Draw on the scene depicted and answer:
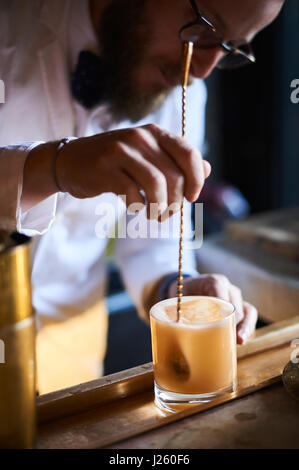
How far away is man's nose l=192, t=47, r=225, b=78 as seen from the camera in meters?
1.09

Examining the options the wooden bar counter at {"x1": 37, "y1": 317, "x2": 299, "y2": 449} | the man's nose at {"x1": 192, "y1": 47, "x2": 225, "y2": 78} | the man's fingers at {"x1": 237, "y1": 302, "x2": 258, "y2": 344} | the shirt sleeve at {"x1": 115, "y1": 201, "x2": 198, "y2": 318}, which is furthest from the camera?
the shirt sleeve at {"x1": 115, "y1": 201, "x2": 198, "y2": 318}

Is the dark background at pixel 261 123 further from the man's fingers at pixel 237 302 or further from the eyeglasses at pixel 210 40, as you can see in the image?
the man's fingers at pixel 237 302

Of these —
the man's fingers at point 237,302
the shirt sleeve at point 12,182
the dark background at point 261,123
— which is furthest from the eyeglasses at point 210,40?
the dark background at point 261,123

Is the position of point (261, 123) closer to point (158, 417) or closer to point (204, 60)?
point (204, 60)

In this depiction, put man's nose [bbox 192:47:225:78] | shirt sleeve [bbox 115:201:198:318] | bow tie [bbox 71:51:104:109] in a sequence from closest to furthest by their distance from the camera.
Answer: man's nose [bbox 192:47:225:78], bow tie [bbox 71:51:104:109], shirt sleeve [bbox 115:201:198:318]

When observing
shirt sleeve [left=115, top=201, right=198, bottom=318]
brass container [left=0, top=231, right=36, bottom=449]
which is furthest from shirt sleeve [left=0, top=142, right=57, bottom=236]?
shirt sleeve [left=115, top=201, right=198, bottom=318]

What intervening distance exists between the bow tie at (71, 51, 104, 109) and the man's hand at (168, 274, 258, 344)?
57 centimetres

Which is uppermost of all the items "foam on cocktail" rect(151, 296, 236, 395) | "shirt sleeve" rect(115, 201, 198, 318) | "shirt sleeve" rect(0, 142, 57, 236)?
"shirt sleeve" rect(0, 142, 57, 236)

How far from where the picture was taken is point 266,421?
2.14 ft

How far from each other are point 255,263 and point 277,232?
0.25 meters

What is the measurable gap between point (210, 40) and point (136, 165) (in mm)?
551

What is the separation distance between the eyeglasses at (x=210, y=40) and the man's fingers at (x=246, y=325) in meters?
0.59

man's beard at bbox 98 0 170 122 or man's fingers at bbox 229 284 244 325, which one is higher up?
man's beard at bbox 98 0 170 122

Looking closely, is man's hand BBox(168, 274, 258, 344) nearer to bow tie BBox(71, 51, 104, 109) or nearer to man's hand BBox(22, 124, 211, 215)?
man's hand BBox(22, 124, 211, 215)
